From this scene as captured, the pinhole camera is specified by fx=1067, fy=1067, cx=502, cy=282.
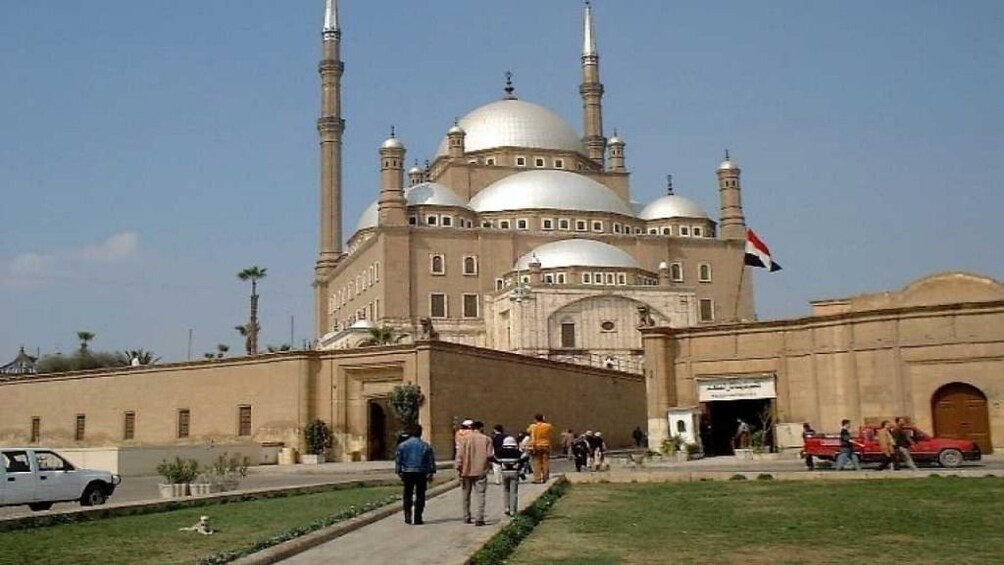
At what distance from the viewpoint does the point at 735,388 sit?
2753cm

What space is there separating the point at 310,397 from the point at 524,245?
1138 inches

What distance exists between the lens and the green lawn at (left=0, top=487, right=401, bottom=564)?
382 inches

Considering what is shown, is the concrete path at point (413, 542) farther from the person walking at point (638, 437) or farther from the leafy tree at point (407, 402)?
the person walking at point (638, 437)

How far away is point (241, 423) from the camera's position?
3300cm

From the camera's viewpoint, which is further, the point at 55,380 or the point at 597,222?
the point at 597,222

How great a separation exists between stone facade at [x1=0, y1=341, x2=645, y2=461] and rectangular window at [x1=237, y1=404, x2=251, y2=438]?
3cm

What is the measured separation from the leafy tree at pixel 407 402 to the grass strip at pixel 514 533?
14755 millimetres

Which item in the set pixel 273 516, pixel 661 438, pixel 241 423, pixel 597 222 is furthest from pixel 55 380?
pixel 597 222

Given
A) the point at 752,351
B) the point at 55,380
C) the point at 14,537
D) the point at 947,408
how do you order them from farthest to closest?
the point at 55,380, the point at 752,351, the point at 947,408, the point at 14,537

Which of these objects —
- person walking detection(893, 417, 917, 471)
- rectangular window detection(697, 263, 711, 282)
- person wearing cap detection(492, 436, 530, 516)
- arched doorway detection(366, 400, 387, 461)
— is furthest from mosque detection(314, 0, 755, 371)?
person wearing cap detection(492, 436, 530, 516)

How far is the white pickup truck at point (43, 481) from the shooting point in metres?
15.2

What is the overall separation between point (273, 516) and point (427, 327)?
20838mm

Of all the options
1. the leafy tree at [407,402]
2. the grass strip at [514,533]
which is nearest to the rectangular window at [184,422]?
the leafy tree at [407,402]

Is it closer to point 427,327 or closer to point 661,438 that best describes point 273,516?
point 661,438
